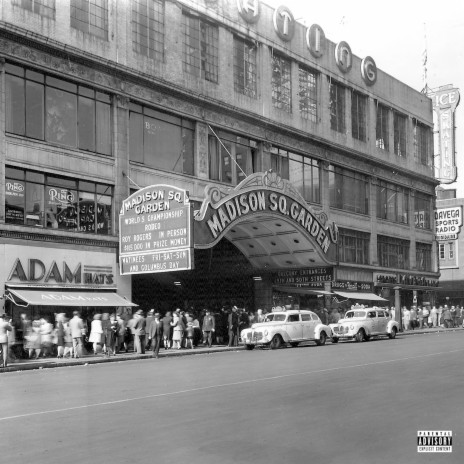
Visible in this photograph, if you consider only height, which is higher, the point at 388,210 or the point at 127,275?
the point at 388,210

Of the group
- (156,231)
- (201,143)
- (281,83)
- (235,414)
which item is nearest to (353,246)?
(281,83)

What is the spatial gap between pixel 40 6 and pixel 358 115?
91.7ft

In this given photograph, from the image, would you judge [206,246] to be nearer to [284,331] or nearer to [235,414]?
[284,331]

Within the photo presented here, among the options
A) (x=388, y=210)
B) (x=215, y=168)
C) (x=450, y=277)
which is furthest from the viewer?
(x=450, y=277)

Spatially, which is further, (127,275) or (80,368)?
(127,275)

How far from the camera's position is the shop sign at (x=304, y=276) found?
4034 centimetres

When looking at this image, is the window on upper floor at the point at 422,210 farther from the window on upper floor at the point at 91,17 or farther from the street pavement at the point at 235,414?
the street pavement at the point at 235,414

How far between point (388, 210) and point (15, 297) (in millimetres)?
34930

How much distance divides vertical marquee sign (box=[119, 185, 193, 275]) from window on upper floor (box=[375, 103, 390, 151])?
90.1ft

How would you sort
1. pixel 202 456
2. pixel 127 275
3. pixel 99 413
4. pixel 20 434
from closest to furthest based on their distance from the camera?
pixel 202 456
pixel 20 434
pixel 99 413
pixel 127 275

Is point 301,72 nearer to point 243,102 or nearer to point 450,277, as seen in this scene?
point 243,102

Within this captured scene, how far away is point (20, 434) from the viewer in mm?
10062

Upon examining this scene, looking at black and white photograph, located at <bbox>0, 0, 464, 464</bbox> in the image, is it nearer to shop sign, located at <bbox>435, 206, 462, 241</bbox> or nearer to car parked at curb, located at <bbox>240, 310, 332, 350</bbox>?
car parked at curb, located at <bbox>240, 310, 332, 350</bbox>

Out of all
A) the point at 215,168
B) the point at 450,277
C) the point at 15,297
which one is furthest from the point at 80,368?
the point at 450,277
